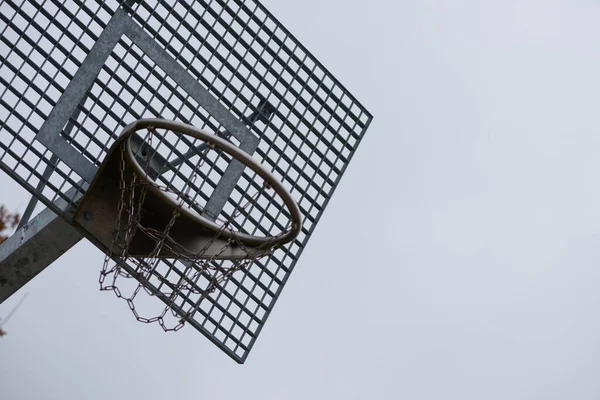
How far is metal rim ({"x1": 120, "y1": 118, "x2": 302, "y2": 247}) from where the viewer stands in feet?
12.8

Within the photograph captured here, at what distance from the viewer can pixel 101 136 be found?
16.4ft

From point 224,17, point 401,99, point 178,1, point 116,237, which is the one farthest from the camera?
point 401,99

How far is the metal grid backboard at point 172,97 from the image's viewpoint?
15.6 ft

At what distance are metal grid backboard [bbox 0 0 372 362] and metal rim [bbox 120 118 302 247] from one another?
514 millimetres

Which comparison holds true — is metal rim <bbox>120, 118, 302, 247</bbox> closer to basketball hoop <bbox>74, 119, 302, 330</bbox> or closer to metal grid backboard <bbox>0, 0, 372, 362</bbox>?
basketball hoop <bbox>74, 119, 302, 330</bbox>

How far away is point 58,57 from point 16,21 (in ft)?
1.13

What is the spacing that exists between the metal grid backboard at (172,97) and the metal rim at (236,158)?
1.69 feet

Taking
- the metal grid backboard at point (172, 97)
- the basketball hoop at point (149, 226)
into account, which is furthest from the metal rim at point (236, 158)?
the metal grid backboard at point (172, 97)

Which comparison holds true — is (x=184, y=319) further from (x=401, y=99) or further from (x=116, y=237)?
(x=401, y=99)

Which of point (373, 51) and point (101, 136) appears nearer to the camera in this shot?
point (101, 136)

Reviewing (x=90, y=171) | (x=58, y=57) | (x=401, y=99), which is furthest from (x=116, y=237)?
(x=401, y=99)

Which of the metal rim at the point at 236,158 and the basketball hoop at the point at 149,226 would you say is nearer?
the metal rim at the point at 236,158

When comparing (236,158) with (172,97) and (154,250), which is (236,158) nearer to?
(154,250)

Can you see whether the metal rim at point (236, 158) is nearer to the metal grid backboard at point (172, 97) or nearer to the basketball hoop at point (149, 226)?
the basketball hoop at point (149, 226)
